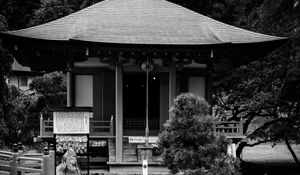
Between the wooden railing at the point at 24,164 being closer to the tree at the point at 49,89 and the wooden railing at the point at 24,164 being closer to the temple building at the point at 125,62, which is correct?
the temple building at the point at 125,62

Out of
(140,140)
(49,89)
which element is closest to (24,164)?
(140,140)

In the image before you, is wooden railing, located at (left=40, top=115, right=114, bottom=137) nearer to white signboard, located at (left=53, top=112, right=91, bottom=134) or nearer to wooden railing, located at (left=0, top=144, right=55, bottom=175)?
white signboard, located at (left=53, top=112, right=91, bottom=134)

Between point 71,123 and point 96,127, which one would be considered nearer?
point 71,123

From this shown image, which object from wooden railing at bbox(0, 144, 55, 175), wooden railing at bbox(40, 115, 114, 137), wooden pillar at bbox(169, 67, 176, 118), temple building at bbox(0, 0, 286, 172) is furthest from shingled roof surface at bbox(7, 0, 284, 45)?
wooden railing at bbox(0, 144, 55, 175)

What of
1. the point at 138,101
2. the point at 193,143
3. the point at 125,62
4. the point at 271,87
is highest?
the point at 125,62

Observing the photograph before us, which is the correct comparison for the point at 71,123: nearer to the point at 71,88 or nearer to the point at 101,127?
the point at 101,127

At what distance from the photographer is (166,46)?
16.0 meters

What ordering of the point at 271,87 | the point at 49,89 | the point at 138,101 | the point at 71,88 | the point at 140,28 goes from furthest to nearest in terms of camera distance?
1. the point at 49,89
2. the point at 271,87
3. the point at 71,88
4. the point at 138,101
5. the point at 140,28

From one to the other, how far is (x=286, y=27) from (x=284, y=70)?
1.96 meters

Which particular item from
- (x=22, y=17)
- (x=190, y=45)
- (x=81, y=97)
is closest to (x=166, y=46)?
(x=190, y=45)

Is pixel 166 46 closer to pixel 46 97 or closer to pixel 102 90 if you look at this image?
pixel 102 90

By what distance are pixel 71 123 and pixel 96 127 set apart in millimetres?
2014

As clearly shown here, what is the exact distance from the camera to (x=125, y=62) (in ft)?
55.4

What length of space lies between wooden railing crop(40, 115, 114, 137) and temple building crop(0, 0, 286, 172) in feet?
0.11
